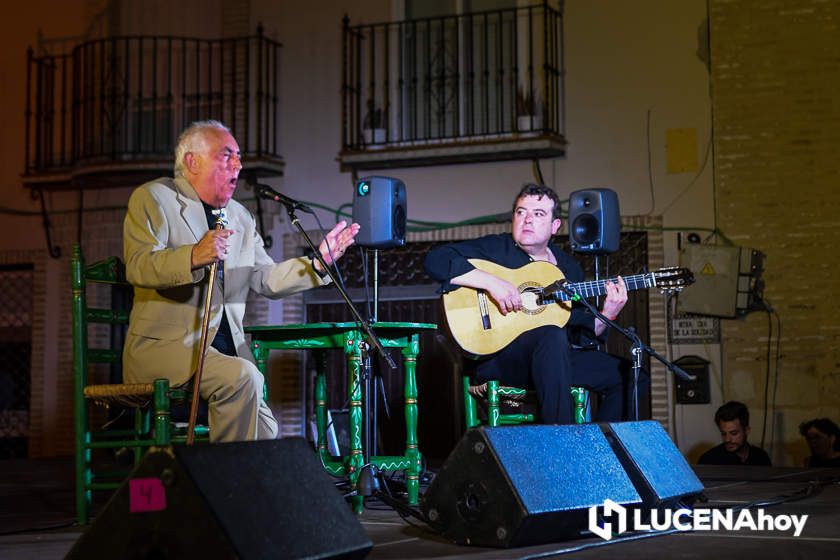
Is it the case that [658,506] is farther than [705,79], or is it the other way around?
[705,79]

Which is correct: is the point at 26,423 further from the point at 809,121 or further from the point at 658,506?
the point at 658,506

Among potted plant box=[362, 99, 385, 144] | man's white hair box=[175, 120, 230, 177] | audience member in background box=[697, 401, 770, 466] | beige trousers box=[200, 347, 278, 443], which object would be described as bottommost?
audience member in background box=[697, 401, 770, 466]

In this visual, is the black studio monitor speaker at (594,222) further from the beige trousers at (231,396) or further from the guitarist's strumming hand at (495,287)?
the beige trousers at (231,396)

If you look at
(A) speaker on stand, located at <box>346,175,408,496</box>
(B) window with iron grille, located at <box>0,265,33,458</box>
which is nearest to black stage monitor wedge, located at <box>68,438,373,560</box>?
(A) speaker on stand, located at <box>346,175,408,496</box>

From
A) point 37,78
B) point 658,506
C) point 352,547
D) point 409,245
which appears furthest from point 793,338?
point 37,78

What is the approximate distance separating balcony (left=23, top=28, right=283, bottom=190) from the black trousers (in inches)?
192

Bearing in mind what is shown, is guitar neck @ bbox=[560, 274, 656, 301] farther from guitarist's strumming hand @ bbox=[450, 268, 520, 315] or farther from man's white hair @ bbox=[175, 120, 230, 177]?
man's white hair @ bbox=[175, 120, 230, 177]

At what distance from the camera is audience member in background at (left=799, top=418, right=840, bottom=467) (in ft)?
23.7

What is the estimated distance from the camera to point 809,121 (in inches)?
315

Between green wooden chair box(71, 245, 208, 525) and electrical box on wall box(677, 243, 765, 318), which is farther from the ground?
electrical box on wall box(677, 243, 765, 318)

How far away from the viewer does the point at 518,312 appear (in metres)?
4.77

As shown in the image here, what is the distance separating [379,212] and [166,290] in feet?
4.37

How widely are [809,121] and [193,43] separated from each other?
5.24 metres

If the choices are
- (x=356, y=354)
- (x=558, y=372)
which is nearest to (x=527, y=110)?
(x=558, y=372)
